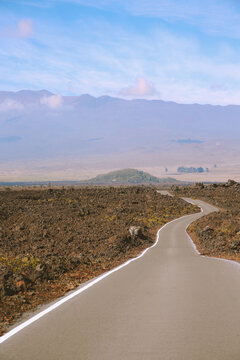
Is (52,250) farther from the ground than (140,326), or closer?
closer

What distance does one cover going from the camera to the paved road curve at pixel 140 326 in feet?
20.7

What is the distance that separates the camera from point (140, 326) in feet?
25.4

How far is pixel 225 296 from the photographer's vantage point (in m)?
10.5

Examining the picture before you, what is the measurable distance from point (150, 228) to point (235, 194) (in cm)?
6437

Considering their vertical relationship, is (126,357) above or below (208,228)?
above

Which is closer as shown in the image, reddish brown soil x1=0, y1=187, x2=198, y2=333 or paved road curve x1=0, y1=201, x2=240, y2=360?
paved road curve x1=0, y1=201, x2=240, y2=360

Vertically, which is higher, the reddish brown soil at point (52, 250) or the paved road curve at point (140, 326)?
the paved road curve at point (140, 326)

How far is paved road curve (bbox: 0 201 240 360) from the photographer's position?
20.7 ft

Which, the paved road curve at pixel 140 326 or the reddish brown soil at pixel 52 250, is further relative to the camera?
the reddish brown soil at pixel 52 250

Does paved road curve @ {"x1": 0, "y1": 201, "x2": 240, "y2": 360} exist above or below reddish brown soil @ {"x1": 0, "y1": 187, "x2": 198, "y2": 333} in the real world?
above

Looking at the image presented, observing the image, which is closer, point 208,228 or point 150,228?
point 208,228

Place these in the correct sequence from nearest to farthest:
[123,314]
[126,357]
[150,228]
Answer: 1. [126,357]
2. [123,314]
3. [150,228]

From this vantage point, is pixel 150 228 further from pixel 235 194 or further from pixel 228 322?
pixel 235 194

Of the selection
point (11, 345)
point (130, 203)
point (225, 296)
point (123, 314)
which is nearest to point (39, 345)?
point (11, 345)
